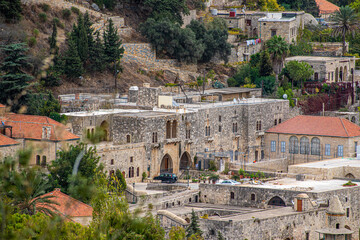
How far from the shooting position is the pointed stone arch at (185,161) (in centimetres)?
8094

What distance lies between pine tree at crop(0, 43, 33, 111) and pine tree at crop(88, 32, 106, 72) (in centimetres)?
1251

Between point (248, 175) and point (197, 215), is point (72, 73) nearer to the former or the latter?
point (248, 175)

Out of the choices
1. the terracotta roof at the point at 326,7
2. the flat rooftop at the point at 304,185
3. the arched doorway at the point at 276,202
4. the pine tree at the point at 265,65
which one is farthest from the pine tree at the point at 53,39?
the terracotta roof at the point at 326,7

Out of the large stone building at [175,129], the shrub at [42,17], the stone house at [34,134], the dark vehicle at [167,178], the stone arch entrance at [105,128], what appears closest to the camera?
the stone house at [34,134]

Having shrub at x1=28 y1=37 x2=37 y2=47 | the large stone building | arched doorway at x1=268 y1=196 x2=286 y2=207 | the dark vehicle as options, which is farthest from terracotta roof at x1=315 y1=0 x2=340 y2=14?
arched doorway at x1=268 y1=196 x2=286 y2=207

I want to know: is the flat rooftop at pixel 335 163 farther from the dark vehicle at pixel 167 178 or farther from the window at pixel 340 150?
the dark vehicle at pixel 167 178

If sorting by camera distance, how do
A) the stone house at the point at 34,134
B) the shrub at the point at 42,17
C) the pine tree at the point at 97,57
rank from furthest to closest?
the shrub at the point at 42,17 → the pine tree at the point at 97,57 → the stone house at the point at 34,134

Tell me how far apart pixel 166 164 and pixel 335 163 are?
1508 cm

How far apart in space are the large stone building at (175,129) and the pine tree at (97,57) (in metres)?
5.88

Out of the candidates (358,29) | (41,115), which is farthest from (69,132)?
(358,29)

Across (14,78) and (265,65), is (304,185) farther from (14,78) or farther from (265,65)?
(265,65)

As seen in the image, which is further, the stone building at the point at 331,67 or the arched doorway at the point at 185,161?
the stone building at the point at 331,67

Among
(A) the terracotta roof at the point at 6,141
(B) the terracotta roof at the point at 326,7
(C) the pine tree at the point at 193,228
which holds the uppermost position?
(B) the terracotta roof at the point at 326,7

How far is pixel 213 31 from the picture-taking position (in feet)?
347
